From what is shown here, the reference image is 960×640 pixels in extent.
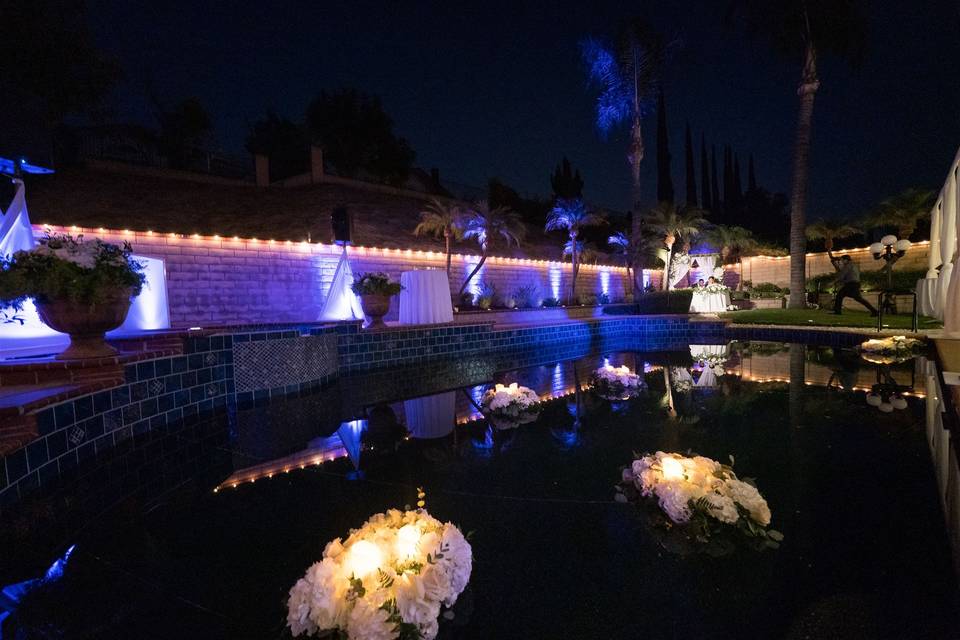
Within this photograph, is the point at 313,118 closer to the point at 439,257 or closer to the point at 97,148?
the point at 97,148

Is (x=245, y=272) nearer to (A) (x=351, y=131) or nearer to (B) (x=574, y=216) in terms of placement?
(B) (x=574, y=216)

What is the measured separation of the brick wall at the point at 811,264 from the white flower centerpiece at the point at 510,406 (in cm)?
2038

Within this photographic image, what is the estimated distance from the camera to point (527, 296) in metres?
17.2

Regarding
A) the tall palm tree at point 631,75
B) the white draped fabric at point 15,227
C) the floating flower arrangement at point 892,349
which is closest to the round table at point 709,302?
the tall palm tree at point 631,75

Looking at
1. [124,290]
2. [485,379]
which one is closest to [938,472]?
[485,379]

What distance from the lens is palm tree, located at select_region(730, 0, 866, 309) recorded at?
523 inches

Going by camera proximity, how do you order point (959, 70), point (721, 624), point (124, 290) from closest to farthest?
point (721, 624), point (124, 290), point (959, 70)

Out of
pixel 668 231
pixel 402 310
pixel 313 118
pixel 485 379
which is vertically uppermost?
pixel 313 118

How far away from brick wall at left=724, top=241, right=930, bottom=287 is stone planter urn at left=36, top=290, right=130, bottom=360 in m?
23.4

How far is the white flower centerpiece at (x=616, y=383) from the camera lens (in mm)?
4836

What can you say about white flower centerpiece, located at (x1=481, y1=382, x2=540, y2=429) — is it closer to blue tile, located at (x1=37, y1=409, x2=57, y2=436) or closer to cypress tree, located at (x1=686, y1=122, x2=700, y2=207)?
blue tile, located at (x1=37, y1=409, x2=57, y2=436)

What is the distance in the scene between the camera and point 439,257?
15.5m

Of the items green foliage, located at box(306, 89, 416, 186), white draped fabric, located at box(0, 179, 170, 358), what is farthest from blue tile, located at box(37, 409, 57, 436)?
green foliage, located at box(306, 89, 416, 186)

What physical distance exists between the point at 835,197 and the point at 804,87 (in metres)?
30.6
